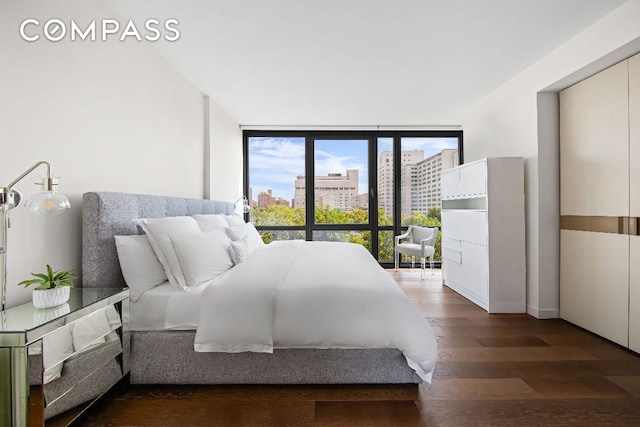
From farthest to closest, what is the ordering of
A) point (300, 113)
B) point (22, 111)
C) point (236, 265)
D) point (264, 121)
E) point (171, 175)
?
point (264, 121)
point (300, 113)
point (171, 175)
point (236, 265)
point (22, 111)

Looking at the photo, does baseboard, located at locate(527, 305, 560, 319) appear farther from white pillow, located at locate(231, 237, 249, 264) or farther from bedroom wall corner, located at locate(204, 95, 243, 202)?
bedroom wall corner, located at locate(204, 95, 243, 202)

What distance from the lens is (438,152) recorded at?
5.90m

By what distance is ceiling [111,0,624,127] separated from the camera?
235 cm

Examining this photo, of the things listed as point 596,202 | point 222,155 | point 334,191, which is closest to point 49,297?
point 222,155

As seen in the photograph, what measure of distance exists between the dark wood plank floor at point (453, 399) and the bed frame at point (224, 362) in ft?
0.25

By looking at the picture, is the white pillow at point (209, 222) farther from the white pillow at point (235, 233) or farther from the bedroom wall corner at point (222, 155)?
the bedroom wall corner at point (222, 155)

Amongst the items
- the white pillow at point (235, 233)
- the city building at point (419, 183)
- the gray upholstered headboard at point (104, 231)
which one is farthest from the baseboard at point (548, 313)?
the gray upholstered headboard at point (104, 231)

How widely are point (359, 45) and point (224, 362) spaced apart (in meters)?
2.71

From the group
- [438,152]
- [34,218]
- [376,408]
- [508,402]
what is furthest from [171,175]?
[438,152]

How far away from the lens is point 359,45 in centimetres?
286

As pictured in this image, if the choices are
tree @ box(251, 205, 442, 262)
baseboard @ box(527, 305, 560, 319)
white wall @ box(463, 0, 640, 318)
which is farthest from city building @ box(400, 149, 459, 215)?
baseboard @ box(527, 305, 560, 319)

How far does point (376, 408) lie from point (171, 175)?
9.05 feet

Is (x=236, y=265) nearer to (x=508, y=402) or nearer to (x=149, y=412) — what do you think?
(x=149, y=412)

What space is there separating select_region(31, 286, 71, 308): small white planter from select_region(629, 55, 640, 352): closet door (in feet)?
12.4
